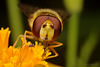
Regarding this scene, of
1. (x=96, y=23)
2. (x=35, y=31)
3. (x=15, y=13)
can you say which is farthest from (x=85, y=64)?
(x=96, y=23)

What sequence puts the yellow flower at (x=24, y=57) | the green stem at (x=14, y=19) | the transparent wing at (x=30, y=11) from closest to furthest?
the yellow flower at (x=24, y=57) < the transparent wing at (x=30, y=11) < the green stem at (x=14, y=19)

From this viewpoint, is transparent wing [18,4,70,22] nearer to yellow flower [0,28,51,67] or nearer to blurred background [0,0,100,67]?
blurred background [0,0,100,67]

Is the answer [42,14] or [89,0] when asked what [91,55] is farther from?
[89,0]

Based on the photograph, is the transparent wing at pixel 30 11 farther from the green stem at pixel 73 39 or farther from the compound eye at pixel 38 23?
the compound eye at pixel 38 23

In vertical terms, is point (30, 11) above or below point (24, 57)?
above

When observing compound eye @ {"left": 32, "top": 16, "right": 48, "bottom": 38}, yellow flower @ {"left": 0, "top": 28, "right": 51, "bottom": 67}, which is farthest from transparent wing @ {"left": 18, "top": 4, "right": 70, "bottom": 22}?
yellow flower @ {"left": 0, "top": 28, "right": 51, "bottom": 67}

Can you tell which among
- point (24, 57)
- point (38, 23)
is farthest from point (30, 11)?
point (24, 57)

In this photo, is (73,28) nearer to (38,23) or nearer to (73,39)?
(73,39)

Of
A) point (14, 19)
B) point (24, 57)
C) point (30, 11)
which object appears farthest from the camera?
point (14, 19)

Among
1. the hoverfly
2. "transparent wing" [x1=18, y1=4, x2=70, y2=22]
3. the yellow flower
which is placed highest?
"transparent wing" [x1=18, y1=4, x2=70, y2=22]

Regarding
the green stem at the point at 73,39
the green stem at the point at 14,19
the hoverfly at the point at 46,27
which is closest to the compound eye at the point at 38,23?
the hoverfly at the point at 46,27
